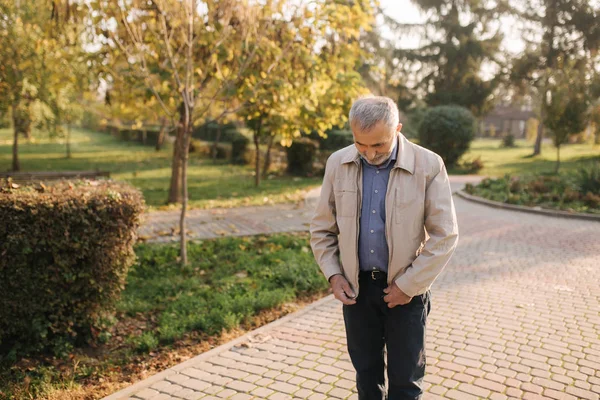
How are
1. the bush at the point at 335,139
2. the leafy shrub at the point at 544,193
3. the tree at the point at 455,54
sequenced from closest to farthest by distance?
1. the leafy shrub at the point at 544,193
2. the bush at the point at 335,139
3. the tree at the point at 455,54

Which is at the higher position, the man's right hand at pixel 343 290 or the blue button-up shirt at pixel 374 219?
the blue button-up shirt at pixel 374 219

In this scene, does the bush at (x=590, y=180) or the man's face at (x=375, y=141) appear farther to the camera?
the bush at (x=590, y=180)

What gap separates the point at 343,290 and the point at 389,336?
348mm

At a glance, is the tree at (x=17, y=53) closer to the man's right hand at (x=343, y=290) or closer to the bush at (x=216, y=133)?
the bush at (x=216, y=133)

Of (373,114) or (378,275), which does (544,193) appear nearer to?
(378,275)

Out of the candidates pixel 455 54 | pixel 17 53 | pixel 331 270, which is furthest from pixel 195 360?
pixel 455 54

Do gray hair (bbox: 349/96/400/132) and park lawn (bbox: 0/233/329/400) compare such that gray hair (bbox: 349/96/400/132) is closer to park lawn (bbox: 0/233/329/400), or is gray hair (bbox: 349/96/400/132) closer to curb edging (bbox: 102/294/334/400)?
curb edging (bbox: 102/294/334/400)

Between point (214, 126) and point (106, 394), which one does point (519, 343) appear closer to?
point (106, 394)

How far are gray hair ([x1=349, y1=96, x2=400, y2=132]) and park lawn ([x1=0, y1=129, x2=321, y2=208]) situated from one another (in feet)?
33.7

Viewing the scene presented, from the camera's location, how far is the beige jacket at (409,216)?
8.15 feet

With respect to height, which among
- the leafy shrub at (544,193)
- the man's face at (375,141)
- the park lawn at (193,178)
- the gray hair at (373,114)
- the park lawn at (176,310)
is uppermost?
the gray hair at (373,114)

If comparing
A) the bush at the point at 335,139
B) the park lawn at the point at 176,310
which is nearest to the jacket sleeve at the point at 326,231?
the park lawn at the point at 176,310

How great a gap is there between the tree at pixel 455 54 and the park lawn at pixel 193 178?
1531 cm

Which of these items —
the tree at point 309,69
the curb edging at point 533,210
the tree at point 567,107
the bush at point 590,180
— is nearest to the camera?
the tree at point 309,69
